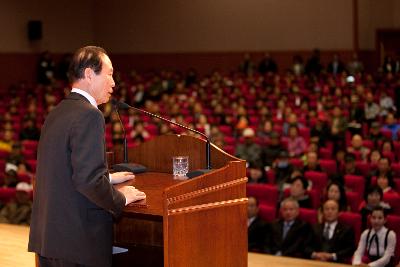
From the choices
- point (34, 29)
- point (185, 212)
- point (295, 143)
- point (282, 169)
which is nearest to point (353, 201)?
point (282, 169)

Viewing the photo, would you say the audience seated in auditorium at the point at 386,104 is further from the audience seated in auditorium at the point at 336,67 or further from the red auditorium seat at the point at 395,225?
the red auditorium seat at the point at 395,225

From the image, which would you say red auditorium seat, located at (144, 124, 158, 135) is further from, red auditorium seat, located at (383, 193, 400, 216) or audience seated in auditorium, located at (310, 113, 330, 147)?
red auditorium seat, located at (383, 193, 400, 216)

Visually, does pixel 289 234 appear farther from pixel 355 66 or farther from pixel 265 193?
pixel 355 66

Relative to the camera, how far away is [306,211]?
13.2 feet

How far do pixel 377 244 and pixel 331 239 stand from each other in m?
0.29

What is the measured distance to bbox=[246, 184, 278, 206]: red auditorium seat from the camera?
4.53m

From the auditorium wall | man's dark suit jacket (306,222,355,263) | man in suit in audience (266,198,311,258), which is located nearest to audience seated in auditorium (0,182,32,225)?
man in suit in audience (266,198,311,258)

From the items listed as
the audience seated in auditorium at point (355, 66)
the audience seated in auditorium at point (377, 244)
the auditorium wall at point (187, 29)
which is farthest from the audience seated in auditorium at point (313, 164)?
the auditorium wall at point (187, 29)

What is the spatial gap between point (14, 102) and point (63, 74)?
2740 mm

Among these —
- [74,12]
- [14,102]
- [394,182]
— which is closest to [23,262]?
[394,182]

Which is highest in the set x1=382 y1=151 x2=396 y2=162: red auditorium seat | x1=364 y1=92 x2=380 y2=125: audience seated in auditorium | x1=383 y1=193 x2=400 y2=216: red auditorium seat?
x1=364 y1=92 x2=380 y2=125: audience seated in auditorium

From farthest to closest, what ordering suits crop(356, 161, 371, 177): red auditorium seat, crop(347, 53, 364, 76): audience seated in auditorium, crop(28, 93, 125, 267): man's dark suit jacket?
crop(347, 53, 364, 76): audience seated in auditorium
crop(356, 161, 371, 177): red auditorium seat
crop(28, 93, 125, 267): man's dark suit jacket

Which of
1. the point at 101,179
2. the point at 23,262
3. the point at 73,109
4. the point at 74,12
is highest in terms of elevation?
the point at 74,12

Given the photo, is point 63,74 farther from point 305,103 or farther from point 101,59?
point 101,59
